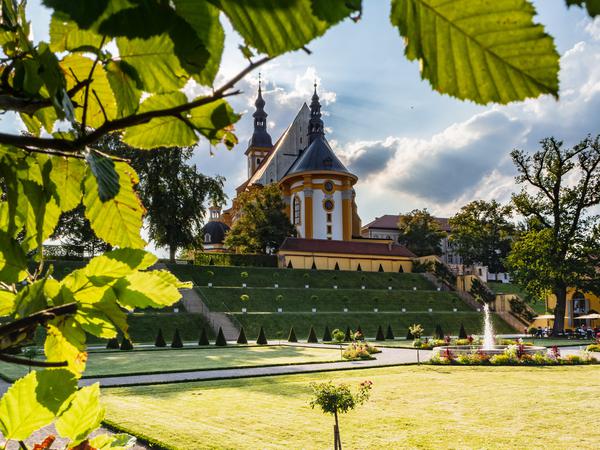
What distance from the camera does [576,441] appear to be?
24.9 ft

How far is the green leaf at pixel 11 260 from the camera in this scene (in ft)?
2.26

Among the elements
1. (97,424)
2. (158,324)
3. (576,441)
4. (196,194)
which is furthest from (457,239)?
(97,424)

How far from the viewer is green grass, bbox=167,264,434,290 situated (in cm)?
3731

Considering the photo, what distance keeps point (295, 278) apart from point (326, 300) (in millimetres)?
4860

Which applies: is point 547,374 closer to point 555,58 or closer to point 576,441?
point 576,441

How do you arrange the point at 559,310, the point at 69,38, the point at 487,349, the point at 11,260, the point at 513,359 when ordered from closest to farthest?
the point at 69,38, the point at 11,260, the point at 513,359, the point at 487,349, the point at 559,310

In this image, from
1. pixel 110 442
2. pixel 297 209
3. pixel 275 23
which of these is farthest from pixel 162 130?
pixel 297 209

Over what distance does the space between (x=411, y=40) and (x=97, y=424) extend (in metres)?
0.76

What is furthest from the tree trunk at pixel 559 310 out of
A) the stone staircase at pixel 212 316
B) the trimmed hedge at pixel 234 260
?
the trimmed hedge at pixel 234 260

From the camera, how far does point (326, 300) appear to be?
35.7 m

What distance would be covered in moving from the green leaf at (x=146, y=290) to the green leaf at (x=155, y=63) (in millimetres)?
251

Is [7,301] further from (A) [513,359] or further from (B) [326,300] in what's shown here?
(B) [326,300]

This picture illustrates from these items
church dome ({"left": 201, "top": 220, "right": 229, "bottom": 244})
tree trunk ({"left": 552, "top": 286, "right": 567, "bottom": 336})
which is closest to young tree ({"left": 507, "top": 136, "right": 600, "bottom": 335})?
tree trunk ({"left": 552, "top": 286, "right": 567, "bottom": 336})

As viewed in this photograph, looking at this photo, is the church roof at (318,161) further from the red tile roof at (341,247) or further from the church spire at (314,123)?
the red tile roof at (341,247)
